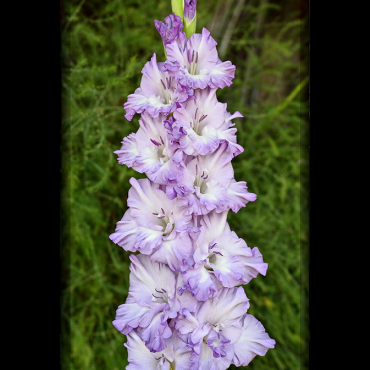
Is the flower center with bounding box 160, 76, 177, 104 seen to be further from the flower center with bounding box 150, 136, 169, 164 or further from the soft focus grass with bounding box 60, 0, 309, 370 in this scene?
the soft focus grass with bounding box 60, 0, 309, 370

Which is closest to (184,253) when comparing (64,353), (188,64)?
(188,64)

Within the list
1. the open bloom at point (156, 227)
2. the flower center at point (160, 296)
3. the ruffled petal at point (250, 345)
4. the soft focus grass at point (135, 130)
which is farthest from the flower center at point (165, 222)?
the soft focus grass at point (135, 130)

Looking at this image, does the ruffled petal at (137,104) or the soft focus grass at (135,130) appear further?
the soft focus grass at (135,130)

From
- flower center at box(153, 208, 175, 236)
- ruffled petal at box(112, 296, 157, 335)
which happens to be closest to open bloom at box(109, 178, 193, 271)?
flower center at box(153, 208, 175, 236)

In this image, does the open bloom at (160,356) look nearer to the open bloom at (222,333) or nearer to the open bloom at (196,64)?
the open bloom at (222,333)

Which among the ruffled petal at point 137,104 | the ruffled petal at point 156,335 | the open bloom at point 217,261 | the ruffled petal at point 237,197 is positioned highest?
the ruffled petal at point 137,104

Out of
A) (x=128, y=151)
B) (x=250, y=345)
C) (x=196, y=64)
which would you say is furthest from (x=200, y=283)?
(x=196, y=64)

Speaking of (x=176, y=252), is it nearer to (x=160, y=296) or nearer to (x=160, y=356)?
(x=160, y=296)

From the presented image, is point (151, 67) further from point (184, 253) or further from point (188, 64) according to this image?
point (184, 253)
